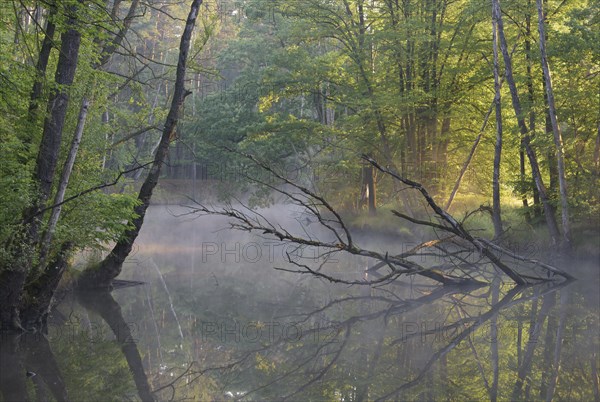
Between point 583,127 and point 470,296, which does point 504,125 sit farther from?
point 470,296

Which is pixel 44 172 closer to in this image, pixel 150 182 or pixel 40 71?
pixel 40 71

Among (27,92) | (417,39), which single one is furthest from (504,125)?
(27,92)

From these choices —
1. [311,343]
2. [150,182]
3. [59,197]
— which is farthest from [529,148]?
[59,197]

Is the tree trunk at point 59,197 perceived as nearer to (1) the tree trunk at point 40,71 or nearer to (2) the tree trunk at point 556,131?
(1) the tree trunk at point 40,71

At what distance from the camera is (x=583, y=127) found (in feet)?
61.1

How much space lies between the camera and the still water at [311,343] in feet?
24.2

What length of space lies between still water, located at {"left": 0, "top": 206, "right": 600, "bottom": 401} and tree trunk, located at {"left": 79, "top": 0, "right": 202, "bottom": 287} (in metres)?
0.52

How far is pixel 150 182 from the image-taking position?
1366 cm

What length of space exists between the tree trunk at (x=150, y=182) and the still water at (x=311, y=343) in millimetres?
Result: 516

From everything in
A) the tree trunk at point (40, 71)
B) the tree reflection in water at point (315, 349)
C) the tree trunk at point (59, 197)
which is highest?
the tree trunk at point (40, 71)

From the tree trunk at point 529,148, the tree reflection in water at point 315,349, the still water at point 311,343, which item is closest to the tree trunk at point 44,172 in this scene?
the tree reflection in water at point 315,349

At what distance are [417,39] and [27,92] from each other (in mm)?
14765

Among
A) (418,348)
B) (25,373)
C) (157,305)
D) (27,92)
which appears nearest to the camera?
(25,373)

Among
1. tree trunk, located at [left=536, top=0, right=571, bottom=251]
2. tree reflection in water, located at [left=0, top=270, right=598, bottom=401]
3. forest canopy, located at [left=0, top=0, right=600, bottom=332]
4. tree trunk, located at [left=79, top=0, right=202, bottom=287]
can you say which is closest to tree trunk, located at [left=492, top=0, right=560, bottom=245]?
forest canopy, located at [left=0, top=0, right=600, bottom=332]
